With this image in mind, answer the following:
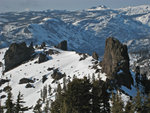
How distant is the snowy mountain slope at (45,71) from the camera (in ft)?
453

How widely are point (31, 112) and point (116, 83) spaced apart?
44880 millimetres

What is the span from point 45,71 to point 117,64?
206ft

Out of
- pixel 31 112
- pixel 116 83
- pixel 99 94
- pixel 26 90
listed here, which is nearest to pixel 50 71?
pixel 26 90

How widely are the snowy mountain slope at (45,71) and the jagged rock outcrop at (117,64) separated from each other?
6.47 metres

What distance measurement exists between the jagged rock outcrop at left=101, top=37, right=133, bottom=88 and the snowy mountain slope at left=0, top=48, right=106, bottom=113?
6.47 metres

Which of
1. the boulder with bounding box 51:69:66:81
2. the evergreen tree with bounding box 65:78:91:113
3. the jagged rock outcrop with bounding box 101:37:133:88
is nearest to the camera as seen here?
the evergreen tree with bounding box 65:78:91:113

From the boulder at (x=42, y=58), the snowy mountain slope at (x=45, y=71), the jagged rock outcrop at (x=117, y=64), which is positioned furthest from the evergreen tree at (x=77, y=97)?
the boulder at (x=42, y=58)

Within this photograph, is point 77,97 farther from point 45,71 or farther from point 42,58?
point 42,58

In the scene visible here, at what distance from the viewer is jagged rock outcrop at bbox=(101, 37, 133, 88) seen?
112819mm

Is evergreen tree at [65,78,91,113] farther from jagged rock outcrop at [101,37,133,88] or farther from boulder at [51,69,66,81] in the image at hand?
boulder at [51,69,66,81]

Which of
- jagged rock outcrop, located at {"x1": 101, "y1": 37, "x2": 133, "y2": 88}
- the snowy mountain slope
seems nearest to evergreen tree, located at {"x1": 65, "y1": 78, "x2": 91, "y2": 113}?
jagged rock outcrop, located at {"x1": 101, "y1": 37, "x2": 133, "y2": 88}

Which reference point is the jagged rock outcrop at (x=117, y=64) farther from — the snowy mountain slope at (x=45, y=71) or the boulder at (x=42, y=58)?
the boulder at (x=42, y=58)

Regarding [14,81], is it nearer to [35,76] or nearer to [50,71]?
[35,76]

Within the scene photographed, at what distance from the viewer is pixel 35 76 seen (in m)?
161
